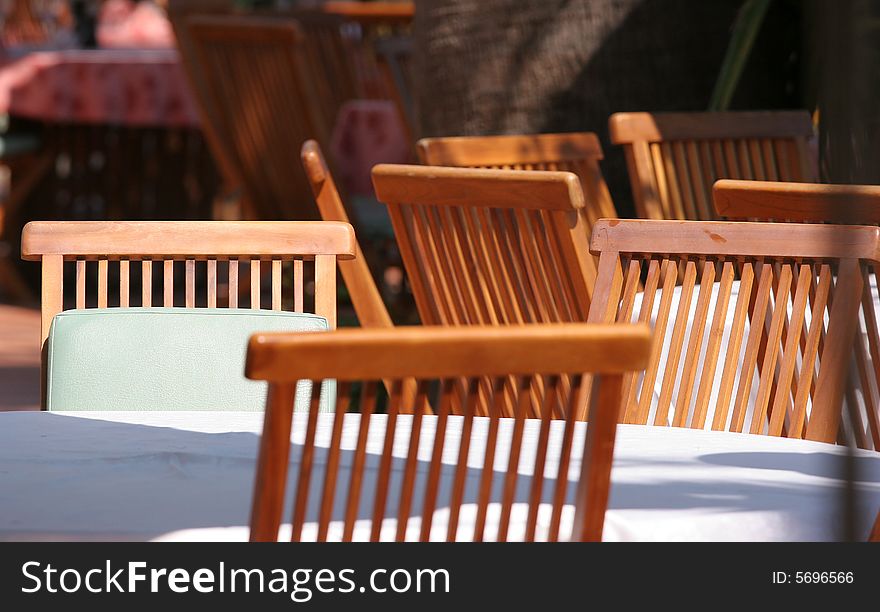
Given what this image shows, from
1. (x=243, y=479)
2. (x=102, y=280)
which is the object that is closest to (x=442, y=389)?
(x=243, y=479)

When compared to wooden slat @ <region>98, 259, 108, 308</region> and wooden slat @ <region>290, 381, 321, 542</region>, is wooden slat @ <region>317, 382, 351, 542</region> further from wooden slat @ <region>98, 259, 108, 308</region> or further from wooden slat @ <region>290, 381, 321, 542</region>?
wooden slat @ <region>98, 259, 108, 308</region>

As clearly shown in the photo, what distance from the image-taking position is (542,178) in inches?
75.5

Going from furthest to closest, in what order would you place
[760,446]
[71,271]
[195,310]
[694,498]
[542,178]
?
[71,271] → [542,178] → [195,310] → [760,446] → [694,498]

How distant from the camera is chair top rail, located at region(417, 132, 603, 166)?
275cm

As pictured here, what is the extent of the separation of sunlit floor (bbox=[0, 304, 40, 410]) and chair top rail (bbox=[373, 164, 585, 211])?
2.25 metres

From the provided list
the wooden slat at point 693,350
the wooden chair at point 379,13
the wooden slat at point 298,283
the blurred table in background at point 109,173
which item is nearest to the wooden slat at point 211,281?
the wooden slat at point 298,283

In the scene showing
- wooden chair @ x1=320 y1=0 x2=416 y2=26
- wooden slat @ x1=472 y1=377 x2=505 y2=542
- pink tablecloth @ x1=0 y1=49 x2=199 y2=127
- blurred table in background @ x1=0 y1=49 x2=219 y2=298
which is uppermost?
wooden slat @ x1=472 y1=377 x2=505 y2=542

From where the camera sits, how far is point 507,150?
2824 mm

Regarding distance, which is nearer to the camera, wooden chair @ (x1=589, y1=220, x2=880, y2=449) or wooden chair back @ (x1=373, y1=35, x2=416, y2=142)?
wooden chair @ (x1=589, y1=220, x2=880, y2=449)

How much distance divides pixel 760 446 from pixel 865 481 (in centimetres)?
13

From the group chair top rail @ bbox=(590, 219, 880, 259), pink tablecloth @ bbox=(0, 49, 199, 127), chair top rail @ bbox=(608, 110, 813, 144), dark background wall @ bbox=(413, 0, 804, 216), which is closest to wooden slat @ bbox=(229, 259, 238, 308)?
chair top rail @ bbox=(590, 219, 880, 259)

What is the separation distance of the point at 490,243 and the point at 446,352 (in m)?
1.22
